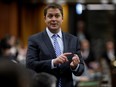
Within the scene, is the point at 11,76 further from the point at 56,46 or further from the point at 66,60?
the point at 56,46

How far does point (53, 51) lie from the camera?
9.83 feet

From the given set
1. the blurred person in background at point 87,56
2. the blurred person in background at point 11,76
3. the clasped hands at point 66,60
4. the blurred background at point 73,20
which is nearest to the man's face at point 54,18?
the clasped hands at point 66,60

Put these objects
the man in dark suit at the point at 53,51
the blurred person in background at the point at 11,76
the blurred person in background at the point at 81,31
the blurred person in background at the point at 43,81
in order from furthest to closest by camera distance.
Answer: the blurred person in background at the point at 81,31, the man in dark suit at the point at 53,51, the blurred person in background at the point at 43,81, the blurred person in background at the point at 11,76

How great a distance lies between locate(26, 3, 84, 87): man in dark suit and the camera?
9.68 feet

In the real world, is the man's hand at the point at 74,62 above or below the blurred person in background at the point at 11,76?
below

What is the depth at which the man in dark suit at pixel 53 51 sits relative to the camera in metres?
2.95

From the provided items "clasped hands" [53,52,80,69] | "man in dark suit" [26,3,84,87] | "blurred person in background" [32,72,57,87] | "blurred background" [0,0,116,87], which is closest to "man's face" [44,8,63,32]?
"man in dark suit" [26,3,84,87]

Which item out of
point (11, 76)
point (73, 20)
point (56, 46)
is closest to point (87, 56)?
point (73, 20)

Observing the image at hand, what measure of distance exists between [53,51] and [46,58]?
7cm

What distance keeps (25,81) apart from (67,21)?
12386mm

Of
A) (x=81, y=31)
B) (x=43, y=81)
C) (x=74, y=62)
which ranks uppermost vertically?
(x=43, y=81)

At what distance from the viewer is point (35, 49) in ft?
9.86

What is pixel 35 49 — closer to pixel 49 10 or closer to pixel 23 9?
pixel 49 10

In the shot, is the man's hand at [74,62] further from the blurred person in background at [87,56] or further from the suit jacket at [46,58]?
the blurred person in background at [87,56]
